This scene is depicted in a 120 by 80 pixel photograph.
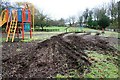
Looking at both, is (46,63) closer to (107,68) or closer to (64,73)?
(64,73)

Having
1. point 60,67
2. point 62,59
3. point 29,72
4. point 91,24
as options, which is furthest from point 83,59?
point 91,24

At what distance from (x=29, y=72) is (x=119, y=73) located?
2076mm

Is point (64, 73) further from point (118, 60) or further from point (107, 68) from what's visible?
point (118, 60)

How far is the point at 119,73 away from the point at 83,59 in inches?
40.1

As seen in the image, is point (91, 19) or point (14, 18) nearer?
point (14, 18)

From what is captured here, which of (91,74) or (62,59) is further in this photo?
(62,59)

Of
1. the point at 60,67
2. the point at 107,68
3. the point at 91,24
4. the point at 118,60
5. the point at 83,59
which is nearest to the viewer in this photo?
the point at 60,67

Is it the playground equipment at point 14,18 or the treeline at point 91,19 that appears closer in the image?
the playground equipment at point 14,18

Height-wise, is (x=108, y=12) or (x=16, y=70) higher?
(x=108, y=12)

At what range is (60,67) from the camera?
5094mm

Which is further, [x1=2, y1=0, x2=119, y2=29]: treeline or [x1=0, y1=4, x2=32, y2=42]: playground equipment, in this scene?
[x1=2, y1=0, x2=119, y2=29]: treeline

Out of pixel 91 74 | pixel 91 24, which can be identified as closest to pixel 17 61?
pixel 91 74

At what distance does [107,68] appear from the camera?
544 centimetres

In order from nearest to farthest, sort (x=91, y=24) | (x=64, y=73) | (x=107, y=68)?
(x=64, y=73), (x=107, y=68), (x=91, y=24)
